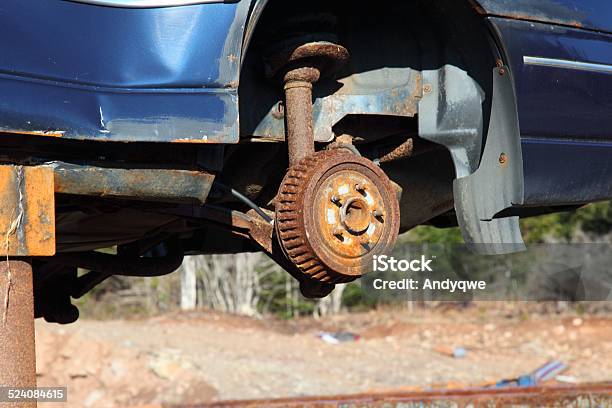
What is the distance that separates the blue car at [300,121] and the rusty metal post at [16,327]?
0.11 m

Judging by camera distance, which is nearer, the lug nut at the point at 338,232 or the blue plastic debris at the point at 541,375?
the lug nut at the point at 338,232

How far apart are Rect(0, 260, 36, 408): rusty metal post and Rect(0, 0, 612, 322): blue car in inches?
4.3

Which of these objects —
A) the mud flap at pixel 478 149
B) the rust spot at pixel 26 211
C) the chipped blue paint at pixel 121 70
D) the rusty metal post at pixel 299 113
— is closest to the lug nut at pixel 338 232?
the rusty metal post at pixel 299 113

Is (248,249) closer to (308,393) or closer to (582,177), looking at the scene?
(582,177)

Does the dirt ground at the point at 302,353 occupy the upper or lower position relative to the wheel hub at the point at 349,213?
lower

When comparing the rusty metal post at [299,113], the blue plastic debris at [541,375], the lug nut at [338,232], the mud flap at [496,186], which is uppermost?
the rusty metal post at [299,113]

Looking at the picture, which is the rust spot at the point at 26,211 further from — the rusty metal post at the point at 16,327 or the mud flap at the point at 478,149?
the mud flap at the point at 478,149

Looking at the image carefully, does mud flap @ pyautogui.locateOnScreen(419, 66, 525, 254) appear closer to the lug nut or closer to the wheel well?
the wheel well

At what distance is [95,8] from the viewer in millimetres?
2754

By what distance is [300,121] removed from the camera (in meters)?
3.33

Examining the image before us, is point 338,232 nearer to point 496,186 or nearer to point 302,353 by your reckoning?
point 496,186

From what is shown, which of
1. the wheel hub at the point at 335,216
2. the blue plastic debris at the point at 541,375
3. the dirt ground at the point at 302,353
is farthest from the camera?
the dirt ground at the point at 302,353

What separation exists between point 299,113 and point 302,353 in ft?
36.3

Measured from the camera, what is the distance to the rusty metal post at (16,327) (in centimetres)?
269
